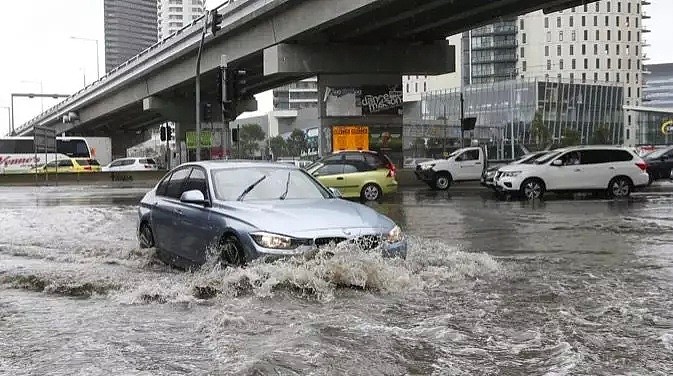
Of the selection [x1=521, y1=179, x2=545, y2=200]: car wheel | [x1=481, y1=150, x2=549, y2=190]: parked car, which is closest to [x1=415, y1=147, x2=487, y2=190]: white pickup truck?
[x1=481, y1=150, x2=549, y2=190]: parked car

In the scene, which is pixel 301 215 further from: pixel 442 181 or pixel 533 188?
pixel 442 181

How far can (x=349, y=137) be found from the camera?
32.1 m

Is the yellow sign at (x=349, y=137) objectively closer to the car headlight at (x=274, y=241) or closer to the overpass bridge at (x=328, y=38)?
the overpass bridge at (x=328, y=38)

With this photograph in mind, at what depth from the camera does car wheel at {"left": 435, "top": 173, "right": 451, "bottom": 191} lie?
2764 centimetres

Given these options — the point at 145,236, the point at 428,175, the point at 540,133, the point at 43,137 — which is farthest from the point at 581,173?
the point at 540,133

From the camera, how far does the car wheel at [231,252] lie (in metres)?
7.15

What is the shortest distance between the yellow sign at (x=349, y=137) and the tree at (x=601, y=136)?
7945 centimetres

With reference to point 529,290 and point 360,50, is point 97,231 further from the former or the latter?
point 360,50

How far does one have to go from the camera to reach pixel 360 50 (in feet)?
101

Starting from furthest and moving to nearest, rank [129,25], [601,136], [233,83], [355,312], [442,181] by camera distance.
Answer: [601,136]
[129,25]
[442,181]
[233,83]
[355,312]

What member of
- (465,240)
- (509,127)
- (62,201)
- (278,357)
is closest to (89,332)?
(278,357)

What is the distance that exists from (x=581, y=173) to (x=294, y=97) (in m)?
123

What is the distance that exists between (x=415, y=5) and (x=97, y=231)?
14.4m

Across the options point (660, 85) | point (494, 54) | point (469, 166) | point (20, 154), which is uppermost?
point (494, 54)
